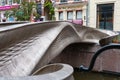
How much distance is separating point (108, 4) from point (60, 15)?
250 inches

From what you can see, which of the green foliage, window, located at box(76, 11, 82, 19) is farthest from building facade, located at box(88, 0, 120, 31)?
the green foliage

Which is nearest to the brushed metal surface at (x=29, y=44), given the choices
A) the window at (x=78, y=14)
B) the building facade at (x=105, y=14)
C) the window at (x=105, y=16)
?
the building facade at (x=105, y=14)

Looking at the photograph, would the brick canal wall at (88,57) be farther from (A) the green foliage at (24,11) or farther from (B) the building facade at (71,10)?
(B) the building facade at (71,10)

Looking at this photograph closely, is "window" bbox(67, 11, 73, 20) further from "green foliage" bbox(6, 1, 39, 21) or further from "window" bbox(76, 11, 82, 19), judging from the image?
"green foliage" bbox(6, 1, 39, 21)

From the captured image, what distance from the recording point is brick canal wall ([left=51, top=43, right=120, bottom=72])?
929cm

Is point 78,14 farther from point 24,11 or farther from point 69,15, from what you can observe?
point 24,11

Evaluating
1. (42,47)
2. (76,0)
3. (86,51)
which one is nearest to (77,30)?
(86,51)

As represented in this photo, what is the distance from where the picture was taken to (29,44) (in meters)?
5.96

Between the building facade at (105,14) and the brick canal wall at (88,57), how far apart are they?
15.1 meters

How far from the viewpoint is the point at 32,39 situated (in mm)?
Result: 6156

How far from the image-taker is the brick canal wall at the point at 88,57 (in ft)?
30.5

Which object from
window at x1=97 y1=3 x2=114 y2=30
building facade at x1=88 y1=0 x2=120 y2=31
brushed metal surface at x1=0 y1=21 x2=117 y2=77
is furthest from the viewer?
window at x1=97 y1=3 x2=114 y2=30

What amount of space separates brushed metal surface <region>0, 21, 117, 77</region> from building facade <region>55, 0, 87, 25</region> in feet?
63.3

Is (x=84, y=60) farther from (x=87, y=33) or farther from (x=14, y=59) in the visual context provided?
(x=14, y=59)
